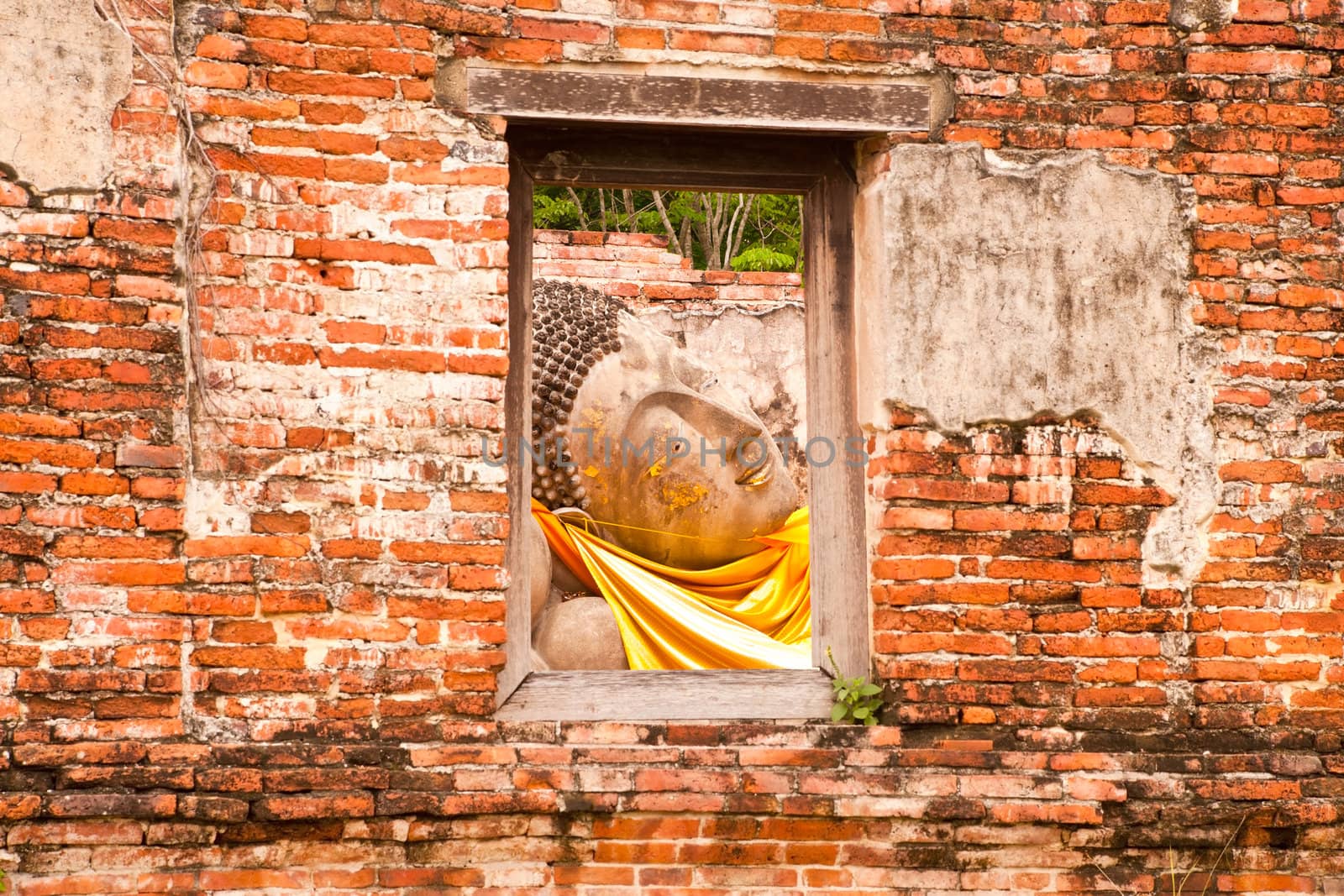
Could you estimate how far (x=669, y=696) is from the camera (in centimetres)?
418

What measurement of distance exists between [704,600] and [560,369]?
1.30m

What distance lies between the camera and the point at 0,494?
364 cm

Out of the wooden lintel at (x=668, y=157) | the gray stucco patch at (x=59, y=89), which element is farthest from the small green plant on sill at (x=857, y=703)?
the gray stucco patch at (x=59, y=89)

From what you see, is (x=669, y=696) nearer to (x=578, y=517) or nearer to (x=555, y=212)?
(x=578, y=517)

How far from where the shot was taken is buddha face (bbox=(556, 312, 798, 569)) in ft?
19.1

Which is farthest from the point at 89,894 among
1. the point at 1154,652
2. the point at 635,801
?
the point at 1154,652

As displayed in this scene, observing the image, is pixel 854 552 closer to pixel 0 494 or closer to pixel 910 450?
pixel 910 450

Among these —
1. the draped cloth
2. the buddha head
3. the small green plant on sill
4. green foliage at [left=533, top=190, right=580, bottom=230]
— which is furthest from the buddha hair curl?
green foliage at [left=533, top=190, right=580, bottom=230]

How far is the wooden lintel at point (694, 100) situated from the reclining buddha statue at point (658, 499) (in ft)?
5.55

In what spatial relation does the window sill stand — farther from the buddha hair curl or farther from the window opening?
the buddha hair curl

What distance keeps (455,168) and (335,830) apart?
2.03 m

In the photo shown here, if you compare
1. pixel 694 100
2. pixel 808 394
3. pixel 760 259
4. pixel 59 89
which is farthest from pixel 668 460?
pixel 760 259

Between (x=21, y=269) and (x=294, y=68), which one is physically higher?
(x=294, y=68)

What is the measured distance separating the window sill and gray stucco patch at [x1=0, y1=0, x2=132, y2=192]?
2.07 meters
